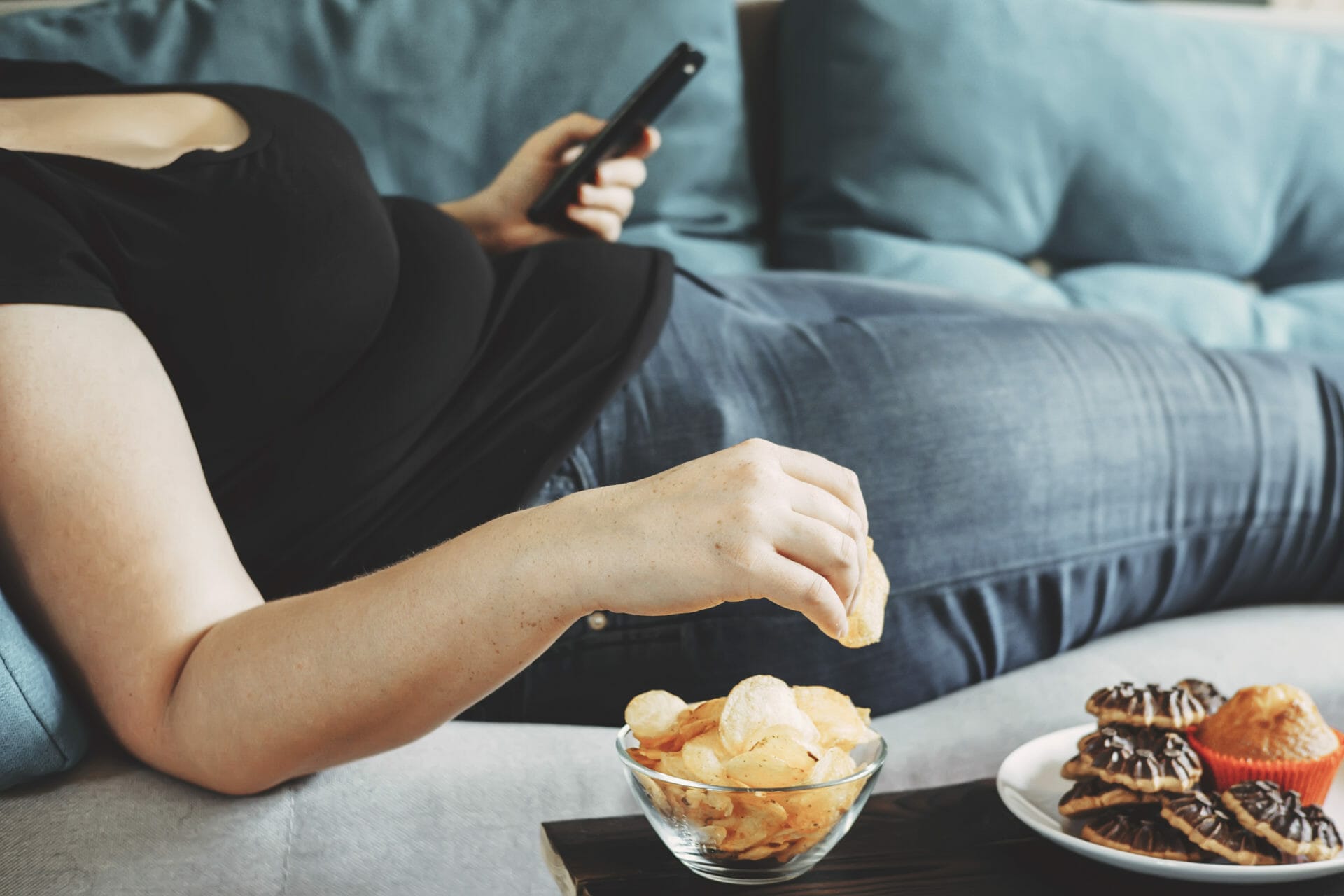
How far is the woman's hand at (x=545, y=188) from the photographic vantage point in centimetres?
113

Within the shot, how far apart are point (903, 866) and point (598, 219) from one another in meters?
0.76

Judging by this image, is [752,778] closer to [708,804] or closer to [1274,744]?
[708,804]

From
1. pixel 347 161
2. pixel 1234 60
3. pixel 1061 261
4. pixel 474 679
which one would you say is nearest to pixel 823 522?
pixel 474 679

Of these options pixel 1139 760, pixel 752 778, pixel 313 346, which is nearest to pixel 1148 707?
pixel 1139 760

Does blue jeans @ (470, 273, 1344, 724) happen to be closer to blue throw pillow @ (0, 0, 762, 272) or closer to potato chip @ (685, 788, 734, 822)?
potato chip @ (685, 788, 734, 822)

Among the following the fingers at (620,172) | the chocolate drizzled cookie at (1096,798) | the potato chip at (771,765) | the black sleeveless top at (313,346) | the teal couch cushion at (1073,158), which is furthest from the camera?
the teal couch cushion at (1073,158)

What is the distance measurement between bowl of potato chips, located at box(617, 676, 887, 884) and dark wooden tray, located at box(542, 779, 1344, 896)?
0.02m

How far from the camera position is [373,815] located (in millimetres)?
609

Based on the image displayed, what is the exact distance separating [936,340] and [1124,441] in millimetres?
181

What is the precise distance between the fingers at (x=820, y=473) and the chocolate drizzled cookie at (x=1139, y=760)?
209 mm

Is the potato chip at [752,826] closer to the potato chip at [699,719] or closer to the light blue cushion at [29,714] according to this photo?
the potato chip at [699,719]

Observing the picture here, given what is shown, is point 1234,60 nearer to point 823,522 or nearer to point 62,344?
point 823,522

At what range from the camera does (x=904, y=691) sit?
834 mm

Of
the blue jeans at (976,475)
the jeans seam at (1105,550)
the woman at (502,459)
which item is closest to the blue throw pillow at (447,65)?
the woman at (502,459)
